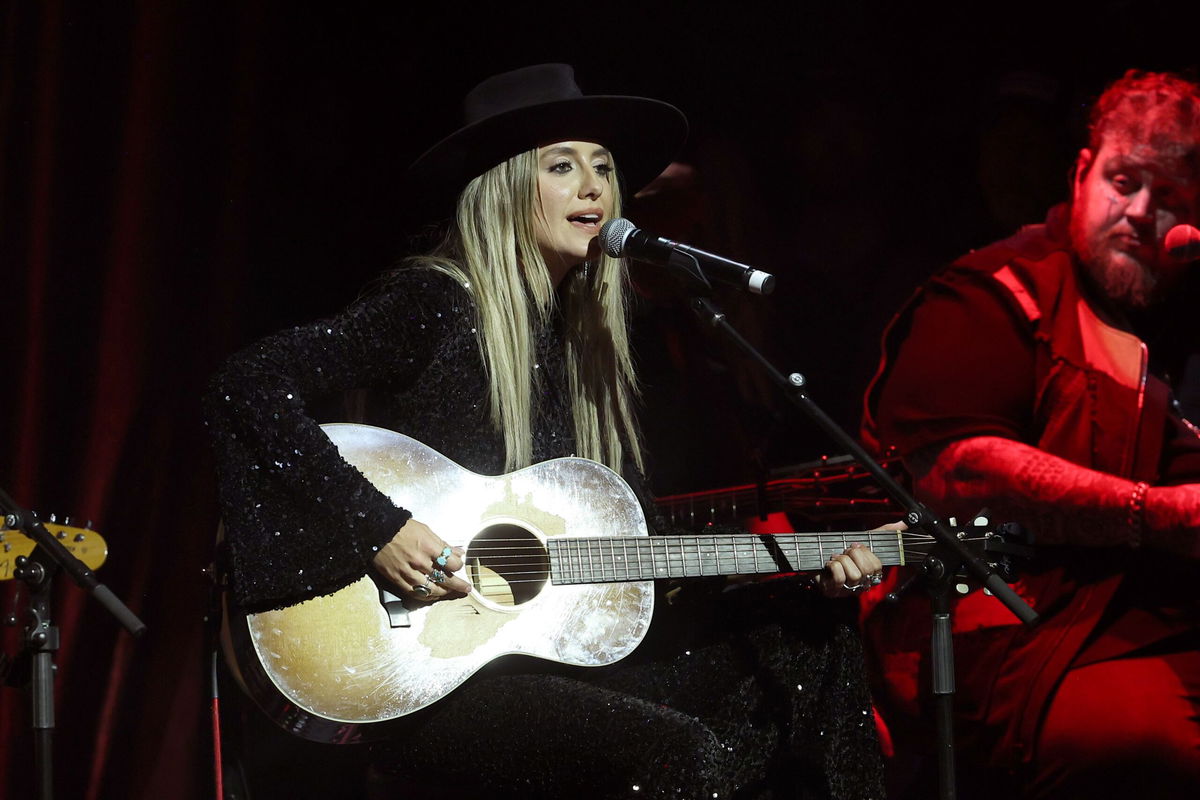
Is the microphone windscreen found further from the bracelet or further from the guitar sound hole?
the bracelet

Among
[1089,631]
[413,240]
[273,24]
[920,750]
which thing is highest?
[273,24]

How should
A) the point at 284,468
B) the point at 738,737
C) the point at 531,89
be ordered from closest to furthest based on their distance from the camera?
the point at 284,468 → the point at 738,737 → the point at 531,89

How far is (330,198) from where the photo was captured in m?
3.33

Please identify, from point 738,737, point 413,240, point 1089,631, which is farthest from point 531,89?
point 1089,631

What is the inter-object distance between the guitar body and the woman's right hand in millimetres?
58

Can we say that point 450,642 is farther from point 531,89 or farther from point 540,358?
point 531,89

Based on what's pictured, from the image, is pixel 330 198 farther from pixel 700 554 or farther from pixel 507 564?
pixel 700 554

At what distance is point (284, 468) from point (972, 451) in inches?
63.6

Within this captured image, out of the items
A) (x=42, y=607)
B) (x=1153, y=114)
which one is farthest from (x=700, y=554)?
(x=1153, y=114)

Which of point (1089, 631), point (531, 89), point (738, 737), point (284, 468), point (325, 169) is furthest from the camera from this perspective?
point (325, 169)

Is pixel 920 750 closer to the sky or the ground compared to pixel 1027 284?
closer to the ground

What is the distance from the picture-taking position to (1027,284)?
2.80 m

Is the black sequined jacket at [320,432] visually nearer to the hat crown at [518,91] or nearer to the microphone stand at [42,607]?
the microphone stand at [42,607]

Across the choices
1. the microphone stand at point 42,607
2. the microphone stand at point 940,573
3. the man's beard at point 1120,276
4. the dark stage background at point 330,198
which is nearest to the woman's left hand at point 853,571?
the microphone stand at point 940,573
